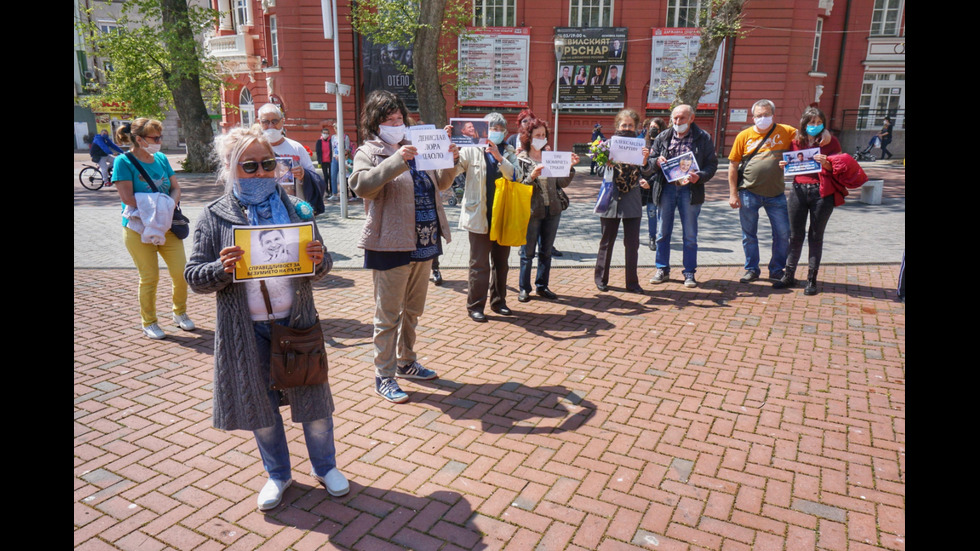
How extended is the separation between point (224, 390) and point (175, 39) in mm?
19738

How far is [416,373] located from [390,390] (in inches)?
15.5

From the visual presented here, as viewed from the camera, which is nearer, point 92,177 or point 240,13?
point 92,177

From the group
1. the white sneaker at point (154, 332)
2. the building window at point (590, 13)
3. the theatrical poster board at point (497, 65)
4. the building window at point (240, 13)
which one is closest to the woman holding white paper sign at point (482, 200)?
the white sneaker at point (154, 332)

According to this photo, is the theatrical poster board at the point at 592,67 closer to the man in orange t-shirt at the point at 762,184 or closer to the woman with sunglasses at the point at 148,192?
the man in orange t-shirt at the point at 762,184

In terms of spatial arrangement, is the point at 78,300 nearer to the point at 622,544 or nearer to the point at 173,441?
the point at 173,441

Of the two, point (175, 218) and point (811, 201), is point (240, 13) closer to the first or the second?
point (175, 218)

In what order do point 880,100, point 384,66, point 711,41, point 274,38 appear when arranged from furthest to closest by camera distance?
point 880,100 → point 274,38 → point 384,66 → point 711,41

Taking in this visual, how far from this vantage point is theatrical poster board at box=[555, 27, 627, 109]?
26062 millimetres

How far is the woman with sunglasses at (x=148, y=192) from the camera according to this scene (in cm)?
525

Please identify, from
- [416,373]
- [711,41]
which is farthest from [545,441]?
[711,41]

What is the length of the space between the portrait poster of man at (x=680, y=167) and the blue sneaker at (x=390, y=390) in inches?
173

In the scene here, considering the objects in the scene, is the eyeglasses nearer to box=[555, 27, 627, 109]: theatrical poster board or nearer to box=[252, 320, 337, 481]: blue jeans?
box=[252, 320, 337, 481]: blue jeans

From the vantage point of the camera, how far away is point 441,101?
1303cm

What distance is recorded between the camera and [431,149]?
4.09 metres
